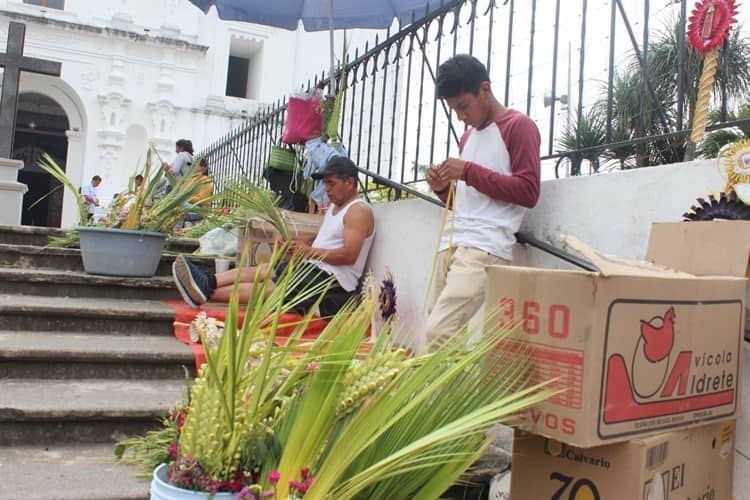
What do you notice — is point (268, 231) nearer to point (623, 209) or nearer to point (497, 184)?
point (497, 184)

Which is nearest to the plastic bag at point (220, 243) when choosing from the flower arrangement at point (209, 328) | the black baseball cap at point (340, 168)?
the black baseball cap at point (340, 168)

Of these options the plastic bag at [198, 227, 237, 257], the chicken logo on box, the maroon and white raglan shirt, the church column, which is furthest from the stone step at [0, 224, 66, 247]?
the chicken logo on box

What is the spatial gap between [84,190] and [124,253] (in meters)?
8.83

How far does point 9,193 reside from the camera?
5867mm

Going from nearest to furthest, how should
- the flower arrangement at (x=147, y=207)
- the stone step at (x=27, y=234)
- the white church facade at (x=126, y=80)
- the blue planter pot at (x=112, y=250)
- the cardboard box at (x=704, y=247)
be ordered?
the cardboard box at (x=704, y=247) < the blue planter pot at (x=112, y=250) < the flower arrangement at (x=147, y=207) < the stone step at (x=27, y=234) < the white church facade at (x=126, y=80)

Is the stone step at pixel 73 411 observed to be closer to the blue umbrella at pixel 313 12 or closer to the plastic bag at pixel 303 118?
the plastic bag at pixel 303 118

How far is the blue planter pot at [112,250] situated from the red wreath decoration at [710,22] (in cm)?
332

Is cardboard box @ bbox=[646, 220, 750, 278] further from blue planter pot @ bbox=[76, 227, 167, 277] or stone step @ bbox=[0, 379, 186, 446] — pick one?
blue planter pot @ bbox=[76, 227, 167, 277]

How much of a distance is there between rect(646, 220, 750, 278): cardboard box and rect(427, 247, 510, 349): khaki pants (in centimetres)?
63

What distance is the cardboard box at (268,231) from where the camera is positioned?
13.8 feet

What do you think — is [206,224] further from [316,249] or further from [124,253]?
[316,249]

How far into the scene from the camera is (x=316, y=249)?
3801mm

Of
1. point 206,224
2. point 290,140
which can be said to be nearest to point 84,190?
point 206,224

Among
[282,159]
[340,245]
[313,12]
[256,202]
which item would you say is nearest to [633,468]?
[340,245]
